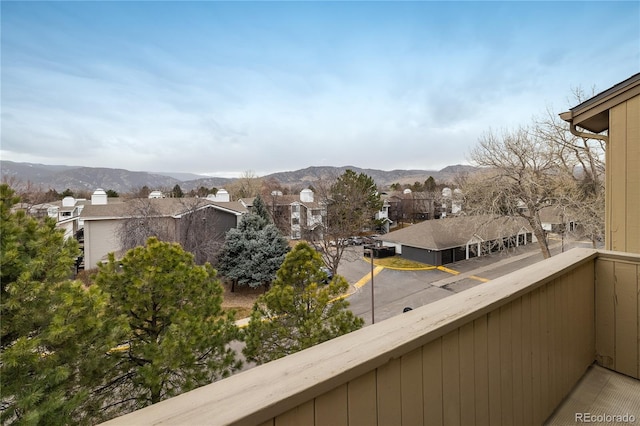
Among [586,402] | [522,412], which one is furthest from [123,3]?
[586,402]

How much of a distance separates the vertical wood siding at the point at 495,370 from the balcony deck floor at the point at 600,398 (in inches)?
2.6

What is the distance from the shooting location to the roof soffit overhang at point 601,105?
2.82 metres

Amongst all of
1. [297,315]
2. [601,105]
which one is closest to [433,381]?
[601,105]

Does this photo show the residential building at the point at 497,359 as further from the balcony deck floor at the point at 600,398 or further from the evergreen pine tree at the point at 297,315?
the evergreen pine tree at the point at 297,315

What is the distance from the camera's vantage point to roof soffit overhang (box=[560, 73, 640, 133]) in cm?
282

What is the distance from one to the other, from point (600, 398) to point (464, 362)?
5.71 feet

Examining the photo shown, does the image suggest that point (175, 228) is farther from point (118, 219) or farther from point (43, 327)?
point (43, 327)

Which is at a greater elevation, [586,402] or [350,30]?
[350,30]

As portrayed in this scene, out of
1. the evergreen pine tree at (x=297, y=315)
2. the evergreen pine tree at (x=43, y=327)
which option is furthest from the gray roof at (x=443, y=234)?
the evergreen pine tree at (x=43, y=327)

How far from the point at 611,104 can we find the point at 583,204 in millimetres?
11895

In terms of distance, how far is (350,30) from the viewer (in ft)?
24.1

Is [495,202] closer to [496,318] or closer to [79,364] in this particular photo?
[496,318]

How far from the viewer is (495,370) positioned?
4.67 ft

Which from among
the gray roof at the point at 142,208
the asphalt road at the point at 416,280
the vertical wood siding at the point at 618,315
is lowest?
the asphalt road at the point at 416,280
